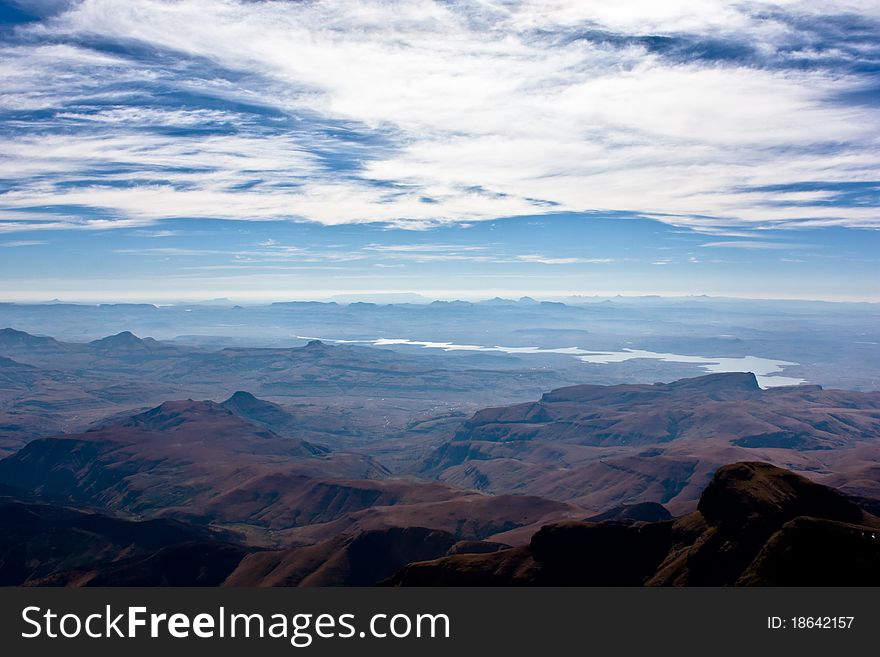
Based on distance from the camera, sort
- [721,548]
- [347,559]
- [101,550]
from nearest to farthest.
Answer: [721,548]
[347,559]
[101,550]

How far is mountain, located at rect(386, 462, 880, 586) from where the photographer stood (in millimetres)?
54750

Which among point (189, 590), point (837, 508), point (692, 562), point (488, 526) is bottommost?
point (488, 526)

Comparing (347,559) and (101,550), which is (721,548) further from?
(101,550)

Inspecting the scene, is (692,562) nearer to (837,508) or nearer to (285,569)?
(837,508)

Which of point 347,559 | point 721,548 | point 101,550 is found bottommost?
point 101,550

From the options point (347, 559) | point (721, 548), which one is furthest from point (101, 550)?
point (721, 548)

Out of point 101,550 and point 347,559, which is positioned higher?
point 347,559

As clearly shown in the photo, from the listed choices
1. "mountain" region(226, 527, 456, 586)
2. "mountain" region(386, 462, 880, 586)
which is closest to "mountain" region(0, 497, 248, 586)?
"mountain" region(226, 527, 456, 586)

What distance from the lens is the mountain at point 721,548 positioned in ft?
180

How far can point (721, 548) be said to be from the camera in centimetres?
6619

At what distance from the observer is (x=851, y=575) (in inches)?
2058

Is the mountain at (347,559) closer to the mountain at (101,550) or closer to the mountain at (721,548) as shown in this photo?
the mountain at (101,550)

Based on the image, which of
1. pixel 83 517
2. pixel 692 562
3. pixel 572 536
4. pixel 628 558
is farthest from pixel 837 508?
pixel 83 517

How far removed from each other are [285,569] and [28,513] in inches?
3334
